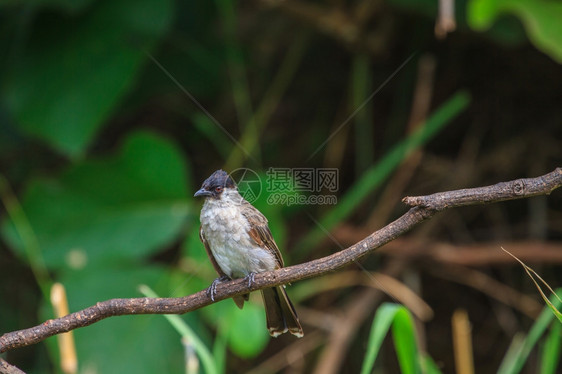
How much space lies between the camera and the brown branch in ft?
5.58

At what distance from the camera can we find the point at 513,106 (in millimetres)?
4797

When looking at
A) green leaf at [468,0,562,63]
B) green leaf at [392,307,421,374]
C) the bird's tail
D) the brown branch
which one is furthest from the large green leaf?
green leaf at [392,307,421,374]

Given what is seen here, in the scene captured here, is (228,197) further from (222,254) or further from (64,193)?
(64,193)

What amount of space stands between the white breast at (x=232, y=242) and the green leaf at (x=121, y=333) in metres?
0.93

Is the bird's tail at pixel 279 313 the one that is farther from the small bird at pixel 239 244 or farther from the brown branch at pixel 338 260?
the brown branch at pixel 338 260

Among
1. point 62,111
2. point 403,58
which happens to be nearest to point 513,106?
point 403,58

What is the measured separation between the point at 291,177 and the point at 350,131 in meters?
1.06

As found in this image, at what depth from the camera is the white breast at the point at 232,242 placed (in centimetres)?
300

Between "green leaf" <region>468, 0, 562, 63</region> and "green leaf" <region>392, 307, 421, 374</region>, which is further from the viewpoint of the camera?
"green leaf" <region>468, 0, 562, 63</region>

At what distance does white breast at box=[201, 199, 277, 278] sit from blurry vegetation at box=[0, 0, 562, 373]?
0.54 m

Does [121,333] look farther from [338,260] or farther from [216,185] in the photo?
[338,260]

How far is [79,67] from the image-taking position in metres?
→ 4.18

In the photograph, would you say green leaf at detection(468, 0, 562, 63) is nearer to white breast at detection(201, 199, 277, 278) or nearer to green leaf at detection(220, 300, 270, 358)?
white breast at detection(201, 199, 277, 278)

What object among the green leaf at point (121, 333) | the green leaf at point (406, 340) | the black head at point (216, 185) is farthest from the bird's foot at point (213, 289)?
the green leaf at point (121, 333)
